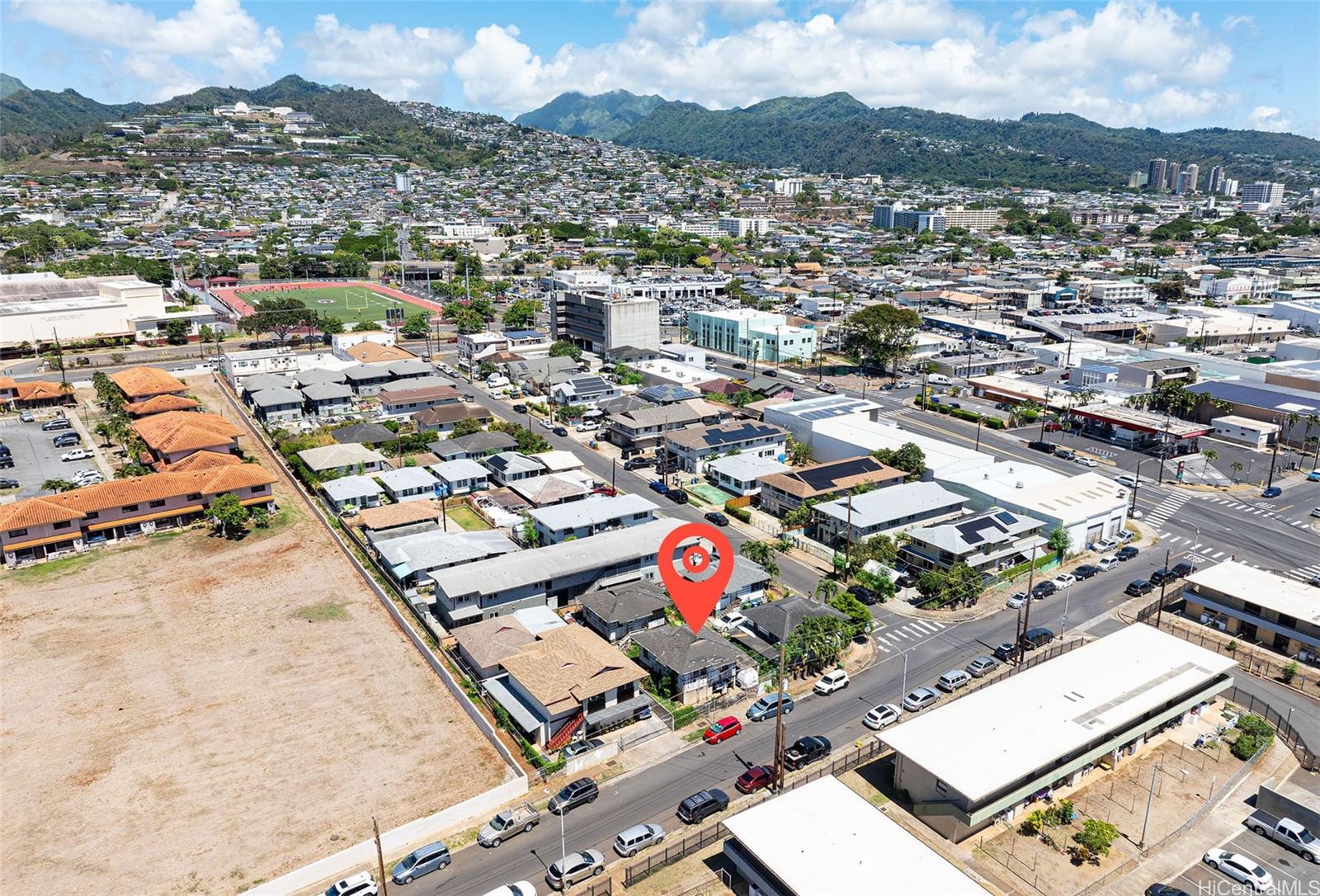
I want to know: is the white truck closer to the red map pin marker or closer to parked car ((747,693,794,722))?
parked car ((747,693,794,722))

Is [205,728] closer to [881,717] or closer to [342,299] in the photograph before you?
[881,717]

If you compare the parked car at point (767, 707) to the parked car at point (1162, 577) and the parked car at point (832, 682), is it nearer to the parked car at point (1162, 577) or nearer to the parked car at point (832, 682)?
the parked car at point (832, 682)

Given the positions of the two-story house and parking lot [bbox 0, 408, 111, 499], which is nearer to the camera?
the two-story house

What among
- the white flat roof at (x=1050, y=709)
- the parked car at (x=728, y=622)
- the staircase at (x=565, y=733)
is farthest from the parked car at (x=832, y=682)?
the staircase at (x=565, y=733)

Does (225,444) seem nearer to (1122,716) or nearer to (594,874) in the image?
(594,874)

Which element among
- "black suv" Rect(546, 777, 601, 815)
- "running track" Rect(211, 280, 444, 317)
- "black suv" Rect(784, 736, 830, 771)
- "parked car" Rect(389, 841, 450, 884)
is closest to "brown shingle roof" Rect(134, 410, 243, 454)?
"parked car" Rect(389, 841, 450, 884)
